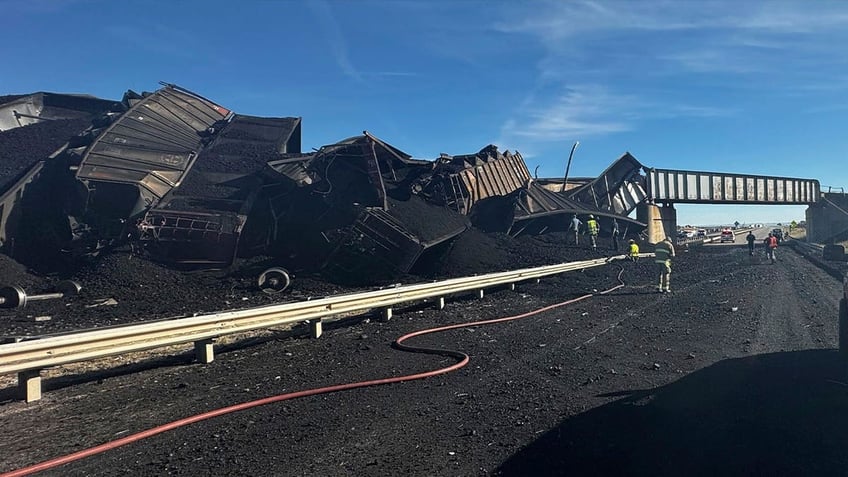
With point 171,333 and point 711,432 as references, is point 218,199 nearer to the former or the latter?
point 171,333

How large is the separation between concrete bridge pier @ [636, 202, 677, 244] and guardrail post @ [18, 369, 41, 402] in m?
31.4

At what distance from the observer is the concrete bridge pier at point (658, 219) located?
110 feet

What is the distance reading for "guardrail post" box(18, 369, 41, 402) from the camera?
17.0 feet

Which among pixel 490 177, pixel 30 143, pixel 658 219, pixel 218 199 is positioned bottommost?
pixel 658 219

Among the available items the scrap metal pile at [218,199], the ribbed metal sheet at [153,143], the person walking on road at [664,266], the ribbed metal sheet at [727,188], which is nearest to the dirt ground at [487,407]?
the person walking on road at [664,266]

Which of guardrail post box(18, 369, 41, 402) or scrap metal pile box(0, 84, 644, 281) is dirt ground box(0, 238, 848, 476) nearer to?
guardrail post box(18, 369, 41, 402)

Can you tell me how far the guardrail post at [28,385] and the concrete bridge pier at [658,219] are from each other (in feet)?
103

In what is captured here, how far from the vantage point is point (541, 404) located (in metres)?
4.93

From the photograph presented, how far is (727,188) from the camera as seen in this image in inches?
1566

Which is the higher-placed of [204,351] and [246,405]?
[204,351]

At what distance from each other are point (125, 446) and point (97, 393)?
183 cm

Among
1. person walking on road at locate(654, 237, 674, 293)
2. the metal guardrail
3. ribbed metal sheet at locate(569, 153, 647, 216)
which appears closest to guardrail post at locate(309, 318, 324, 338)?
the metal guardrail

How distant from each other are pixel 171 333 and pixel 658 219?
1356 inches

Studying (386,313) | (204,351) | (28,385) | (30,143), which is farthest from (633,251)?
(30,143)
